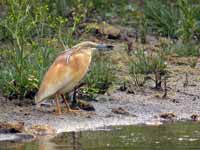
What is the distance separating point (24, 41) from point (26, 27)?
0.23 metres

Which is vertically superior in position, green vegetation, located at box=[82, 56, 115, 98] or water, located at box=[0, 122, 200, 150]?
green vegetation, located at box=[82, 56, 115, 98]

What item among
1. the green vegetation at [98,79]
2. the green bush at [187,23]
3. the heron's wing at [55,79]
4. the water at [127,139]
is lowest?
the water at [127,139]

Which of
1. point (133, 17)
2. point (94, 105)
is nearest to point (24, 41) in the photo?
point (94, 105)

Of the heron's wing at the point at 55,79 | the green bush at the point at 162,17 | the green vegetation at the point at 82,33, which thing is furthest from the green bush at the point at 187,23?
the heron's wing at the point at 55,79

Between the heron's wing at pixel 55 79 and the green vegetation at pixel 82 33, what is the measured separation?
1.59 feet

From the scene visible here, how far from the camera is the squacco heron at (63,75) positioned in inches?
481

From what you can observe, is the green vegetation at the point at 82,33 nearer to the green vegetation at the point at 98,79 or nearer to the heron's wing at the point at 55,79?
the green vegetation at the point at 98,79

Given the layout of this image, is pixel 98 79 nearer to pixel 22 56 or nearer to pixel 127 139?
pixel 22 56

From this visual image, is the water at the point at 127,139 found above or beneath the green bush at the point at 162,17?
beneath

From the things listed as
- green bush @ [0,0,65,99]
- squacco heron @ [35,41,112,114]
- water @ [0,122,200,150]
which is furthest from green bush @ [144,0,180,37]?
water @ [0,122,200,150]

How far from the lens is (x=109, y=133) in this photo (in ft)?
37.6

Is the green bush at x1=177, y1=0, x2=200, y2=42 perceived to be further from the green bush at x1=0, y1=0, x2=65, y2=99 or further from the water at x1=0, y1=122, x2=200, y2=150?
the water at x1=0, y1=122, x2=200, y2=150

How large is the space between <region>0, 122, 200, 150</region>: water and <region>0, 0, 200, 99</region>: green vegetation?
1604mm

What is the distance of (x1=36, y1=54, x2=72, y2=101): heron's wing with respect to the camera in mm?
12180
